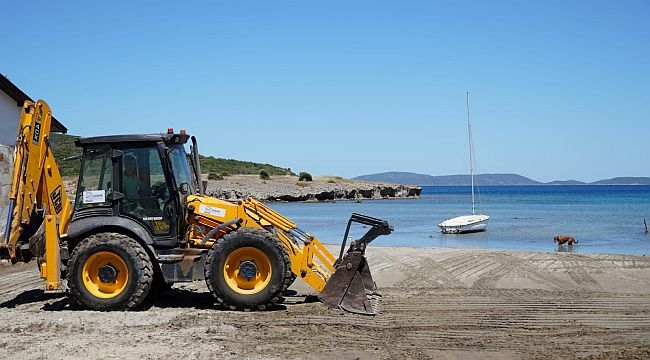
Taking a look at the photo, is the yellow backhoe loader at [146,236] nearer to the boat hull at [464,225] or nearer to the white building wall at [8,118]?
the white building wall at [8,118]

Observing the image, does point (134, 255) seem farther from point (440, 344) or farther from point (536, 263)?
point (536, 263)

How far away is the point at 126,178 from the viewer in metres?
10.3

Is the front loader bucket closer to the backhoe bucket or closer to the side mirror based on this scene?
the backhoe bucket

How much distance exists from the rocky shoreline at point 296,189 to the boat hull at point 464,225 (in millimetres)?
25885

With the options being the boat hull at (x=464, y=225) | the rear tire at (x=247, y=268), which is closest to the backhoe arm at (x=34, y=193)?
the rear tire at (x=247, y=268)

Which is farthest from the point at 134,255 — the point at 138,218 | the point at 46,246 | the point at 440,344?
the point at 440,344

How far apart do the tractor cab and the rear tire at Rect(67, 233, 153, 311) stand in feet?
1.32

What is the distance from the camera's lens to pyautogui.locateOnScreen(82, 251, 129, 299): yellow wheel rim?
993 centimetres

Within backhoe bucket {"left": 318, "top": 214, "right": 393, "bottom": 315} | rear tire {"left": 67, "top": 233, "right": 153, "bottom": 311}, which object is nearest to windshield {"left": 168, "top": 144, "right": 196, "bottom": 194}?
rear tire {"left": 67, "top": 233, "right": 153, "bottom": 311}

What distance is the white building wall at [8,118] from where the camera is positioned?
1928 cm

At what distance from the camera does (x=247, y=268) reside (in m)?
9.91

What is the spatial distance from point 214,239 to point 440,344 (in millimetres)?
3807

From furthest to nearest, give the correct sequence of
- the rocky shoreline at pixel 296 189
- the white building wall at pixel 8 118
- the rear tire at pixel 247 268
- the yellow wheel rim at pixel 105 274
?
the rocky shoreline at pixel 296 189 → the white building wall at pixel 8 118 → the yellow wheel rim at pixel 105 274 → the rear tire at pixel 247 268

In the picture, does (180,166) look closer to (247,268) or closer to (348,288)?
(247,268)
